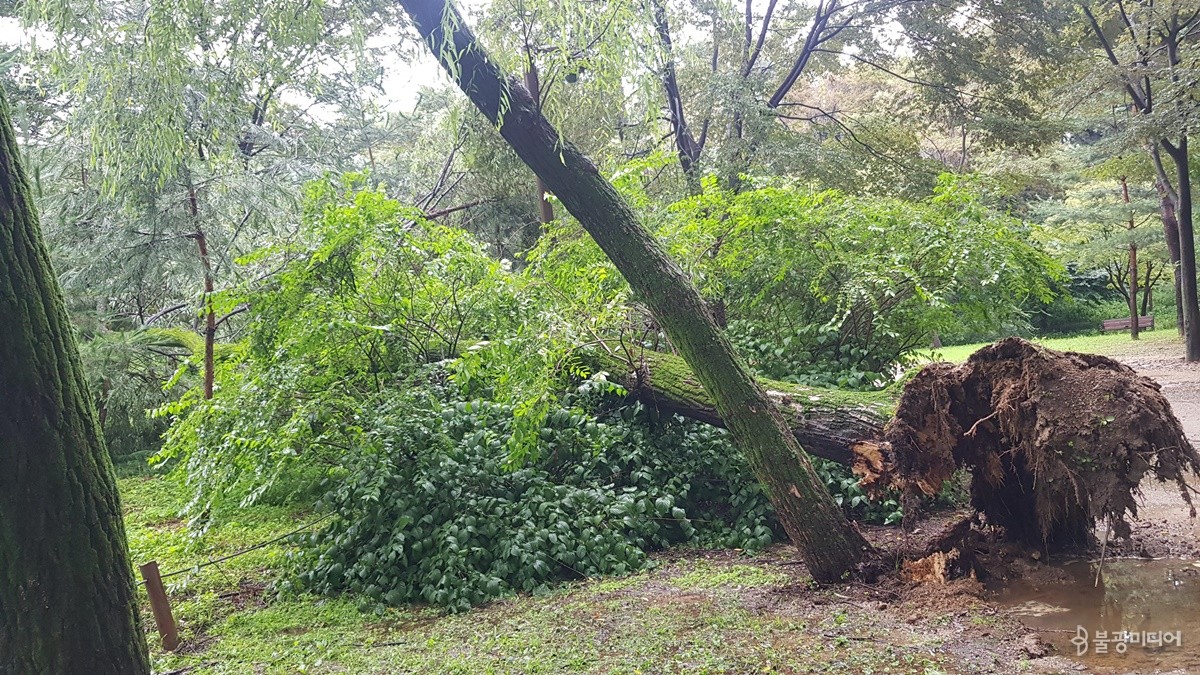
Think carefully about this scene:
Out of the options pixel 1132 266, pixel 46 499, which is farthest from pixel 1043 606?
pixel 1132 266

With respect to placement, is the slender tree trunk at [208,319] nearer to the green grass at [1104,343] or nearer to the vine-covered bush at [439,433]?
the vine-covered bush at [439,433]

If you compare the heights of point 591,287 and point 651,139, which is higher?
point 651,139

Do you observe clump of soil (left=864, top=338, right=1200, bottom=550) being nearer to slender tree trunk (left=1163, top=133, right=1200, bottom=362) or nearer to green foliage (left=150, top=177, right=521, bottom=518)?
green foliage (left=150, top=177, right=521, bottom=518)

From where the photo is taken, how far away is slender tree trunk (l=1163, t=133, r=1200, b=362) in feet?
43.2

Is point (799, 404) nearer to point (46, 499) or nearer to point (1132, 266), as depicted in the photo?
point (46, 499)

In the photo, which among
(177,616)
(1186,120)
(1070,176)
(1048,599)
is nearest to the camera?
(1048,599)

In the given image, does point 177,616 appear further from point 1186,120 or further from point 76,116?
point 1186,120

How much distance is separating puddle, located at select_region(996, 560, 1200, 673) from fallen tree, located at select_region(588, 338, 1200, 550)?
0.31 m

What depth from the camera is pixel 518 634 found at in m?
3.87

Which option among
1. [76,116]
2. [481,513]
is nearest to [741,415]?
[481,513]

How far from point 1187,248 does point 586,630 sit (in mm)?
14738

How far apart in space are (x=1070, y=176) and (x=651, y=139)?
547 inches

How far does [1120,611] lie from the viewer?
3.42 m

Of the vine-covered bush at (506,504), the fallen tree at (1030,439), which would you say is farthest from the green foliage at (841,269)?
the fallen tree at (1030,439)
